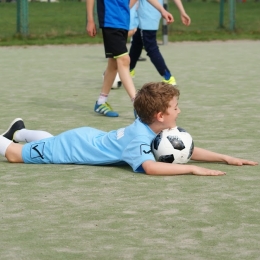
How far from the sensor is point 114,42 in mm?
8734

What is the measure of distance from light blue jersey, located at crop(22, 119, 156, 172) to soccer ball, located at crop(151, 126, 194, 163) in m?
0.07

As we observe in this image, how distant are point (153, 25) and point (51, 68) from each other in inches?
147

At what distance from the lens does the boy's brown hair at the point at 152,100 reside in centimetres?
597

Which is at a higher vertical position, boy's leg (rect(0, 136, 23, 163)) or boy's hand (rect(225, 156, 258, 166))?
boy's hand (rect(225, 156, 258, 166))

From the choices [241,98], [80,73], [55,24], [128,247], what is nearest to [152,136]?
[128,247]

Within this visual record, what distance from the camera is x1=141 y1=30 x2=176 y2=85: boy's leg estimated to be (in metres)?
11.2

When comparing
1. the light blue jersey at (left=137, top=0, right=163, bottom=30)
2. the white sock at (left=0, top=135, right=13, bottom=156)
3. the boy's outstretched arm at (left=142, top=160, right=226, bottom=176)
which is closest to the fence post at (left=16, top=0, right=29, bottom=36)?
the light blue jersey at (left=137, top=0, right=163, bottom=30)

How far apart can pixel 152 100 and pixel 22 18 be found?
15.0 m

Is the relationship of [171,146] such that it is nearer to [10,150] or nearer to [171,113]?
[171,113]

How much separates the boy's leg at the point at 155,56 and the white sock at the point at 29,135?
14.4 ft

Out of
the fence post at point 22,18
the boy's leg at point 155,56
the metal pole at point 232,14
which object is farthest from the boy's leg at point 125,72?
the metal pole at point 232,14

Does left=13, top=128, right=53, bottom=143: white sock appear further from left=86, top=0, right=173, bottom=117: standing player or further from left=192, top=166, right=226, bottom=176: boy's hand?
left=86, top=0, right=173, bottom=117: standing player

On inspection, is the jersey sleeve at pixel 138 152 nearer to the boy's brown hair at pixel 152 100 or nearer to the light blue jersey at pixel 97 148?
the light blue jersey at pixel 97 148

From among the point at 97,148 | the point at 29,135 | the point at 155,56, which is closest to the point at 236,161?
the point at 97,148
